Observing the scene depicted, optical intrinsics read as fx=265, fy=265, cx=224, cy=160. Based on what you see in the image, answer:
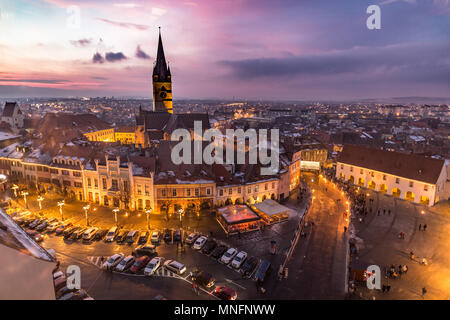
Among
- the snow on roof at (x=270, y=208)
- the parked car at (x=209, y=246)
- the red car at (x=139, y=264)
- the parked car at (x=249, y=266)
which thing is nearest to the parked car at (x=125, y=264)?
the red car at (x=139, y=264)

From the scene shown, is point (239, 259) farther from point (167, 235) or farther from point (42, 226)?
point (42, 226)

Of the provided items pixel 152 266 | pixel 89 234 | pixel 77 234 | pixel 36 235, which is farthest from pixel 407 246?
pixel 36 235

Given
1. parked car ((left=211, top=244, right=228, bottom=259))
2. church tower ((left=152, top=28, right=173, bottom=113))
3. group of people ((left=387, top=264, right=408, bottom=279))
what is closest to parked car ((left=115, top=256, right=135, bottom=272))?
parked car ((left=211, top=244, right=228, bottom=259))

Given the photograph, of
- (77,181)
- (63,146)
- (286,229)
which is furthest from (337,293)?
(63,146)

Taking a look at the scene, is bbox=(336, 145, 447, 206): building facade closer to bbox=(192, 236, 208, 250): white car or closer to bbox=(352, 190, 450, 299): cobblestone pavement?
bbox=(352, 190, 450, 299): cobblestone pavement

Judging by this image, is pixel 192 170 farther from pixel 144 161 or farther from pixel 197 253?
pixel 197 253
